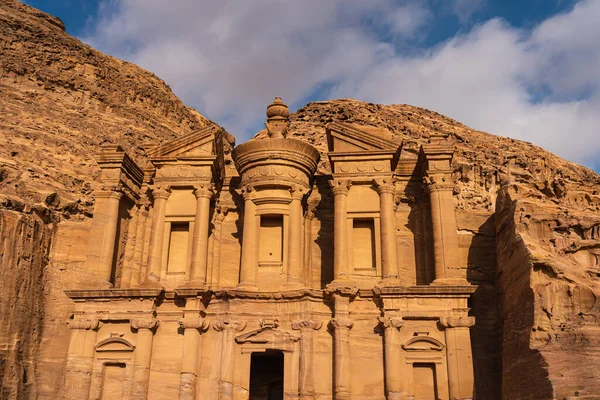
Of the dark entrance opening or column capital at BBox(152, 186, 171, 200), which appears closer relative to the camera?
the dark entrance opening

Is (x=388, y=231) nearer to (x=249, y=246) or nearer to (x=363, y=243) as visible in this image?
(x=363, y=243)

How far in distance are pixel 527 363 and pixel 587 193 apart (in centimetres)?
773

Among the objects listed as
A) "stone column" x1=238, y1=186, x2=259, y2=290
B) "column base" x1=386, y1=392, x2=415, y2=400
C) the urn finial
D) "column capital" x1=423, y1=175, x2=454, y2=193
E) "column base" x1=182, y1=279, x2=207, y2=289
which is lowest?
"column base" x1=386, y1=392, x2=415, y2=400

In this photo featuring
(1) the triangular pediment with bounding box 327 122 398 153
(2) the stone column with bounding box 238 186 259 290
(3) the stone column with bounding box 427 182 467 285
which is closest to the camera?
(3) the stone column with bounding box 427 182 467 285

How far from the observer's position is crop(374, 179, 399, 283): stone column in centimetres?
1898

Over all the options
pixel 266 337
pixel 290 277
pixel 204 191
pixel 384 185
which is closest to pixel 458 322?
Result: pixel 384 185

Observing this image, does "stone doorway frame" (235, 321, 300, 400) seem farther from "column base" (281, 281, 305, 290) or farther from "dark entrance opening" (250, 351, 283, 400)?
"dark entrance opening" (250, 351, 283, 400)

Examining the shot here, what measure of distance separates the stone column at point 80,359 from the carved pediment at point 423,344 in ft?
31.6

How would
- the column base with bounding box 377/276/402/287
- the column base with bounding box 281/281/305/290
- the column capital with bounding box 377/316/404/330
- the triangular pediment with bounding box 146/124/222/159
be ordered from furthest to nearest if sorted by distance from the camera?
1. the triangular pediment with bounding box 146/124/222/159
2. the column base with bounding box 281/281/305/290
3. the column base with bounding box 377/276/402/287
4. the column capital with bounding box 377/316/404/330

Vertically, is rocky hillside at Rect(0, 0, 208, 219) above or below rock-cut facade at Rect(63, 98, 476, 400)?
above

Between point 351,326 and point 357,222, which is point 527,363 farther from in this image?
point 357,222

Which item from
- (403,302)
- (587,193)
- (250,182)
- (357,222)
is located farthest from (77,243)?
(587,193)

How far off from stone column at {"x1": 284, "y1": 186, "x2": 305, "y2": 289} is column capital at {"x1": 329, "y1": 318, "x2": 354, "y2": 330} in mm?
1572

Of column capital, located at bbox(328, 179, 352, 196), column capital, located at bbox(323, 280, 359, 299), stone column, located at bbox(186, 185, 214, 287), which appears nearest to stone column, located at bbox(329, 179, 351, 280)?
column capital, located at bbox(328, 179, 352, 196)
